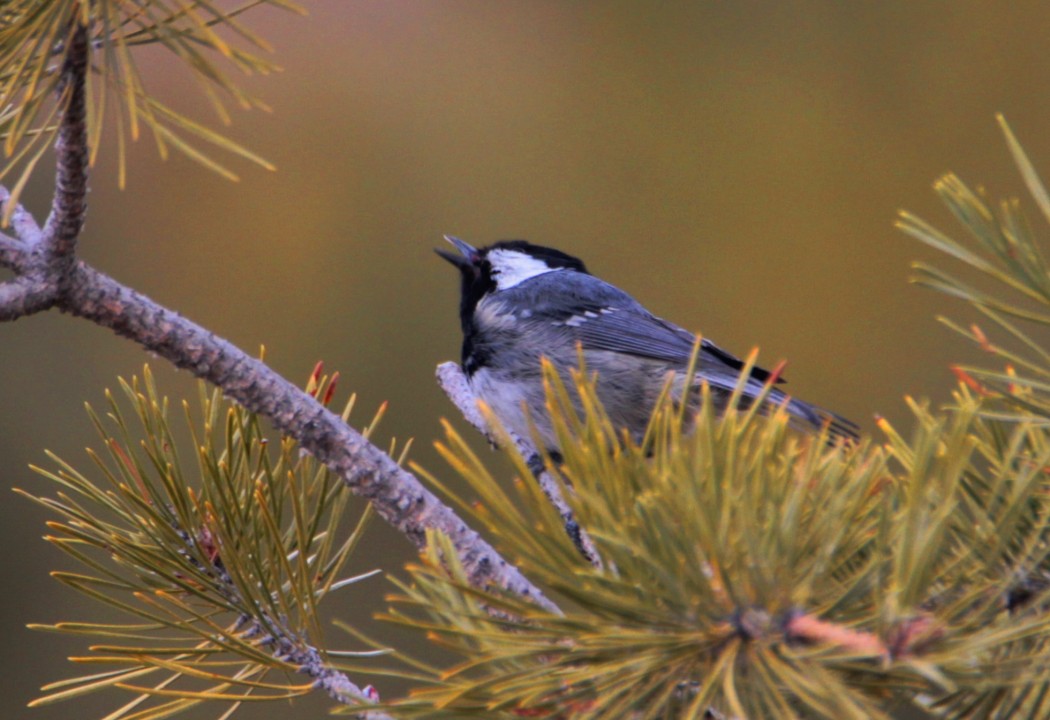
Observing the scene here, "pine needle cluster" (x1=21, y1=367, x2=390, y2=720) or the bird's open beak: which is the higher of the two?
the bird's open beak

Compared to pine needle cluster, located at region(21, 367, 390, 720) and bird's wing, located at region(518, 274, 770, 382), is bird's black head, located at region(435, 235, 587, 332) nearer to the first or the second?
bird's wing, located at region(518, 274, 770, 382)

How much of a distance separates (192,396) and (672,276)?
1492 millimetres

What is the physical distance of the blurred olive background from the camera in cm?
303

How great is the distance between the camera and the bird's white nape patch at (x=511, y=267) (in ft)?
7.22

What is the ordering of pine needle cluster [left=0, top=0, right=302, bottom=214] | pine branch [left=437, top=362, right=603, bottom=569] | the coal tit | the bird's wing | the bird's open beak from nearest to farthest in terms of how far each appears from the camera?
pine needle cluster [left=0, top=0, right=302, bottom=214]
pine branch [left=437, top=362, right=603, bottom=569]
the coal tit
the bird's wing
the bird's open beak

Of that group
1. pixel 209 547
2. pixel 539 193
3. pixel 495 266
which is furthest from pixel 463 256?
pixel 209 547

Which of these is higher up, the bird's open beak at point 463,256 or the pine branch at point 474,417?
the bird's open beak at point 463,256

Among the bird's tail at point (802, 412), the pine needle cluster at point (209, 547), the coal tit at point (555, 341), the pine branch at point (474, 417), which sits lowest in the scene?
the pine needle cluster at point (209, 547)

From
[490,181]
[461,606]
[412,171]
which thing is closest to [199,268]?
[412,171]

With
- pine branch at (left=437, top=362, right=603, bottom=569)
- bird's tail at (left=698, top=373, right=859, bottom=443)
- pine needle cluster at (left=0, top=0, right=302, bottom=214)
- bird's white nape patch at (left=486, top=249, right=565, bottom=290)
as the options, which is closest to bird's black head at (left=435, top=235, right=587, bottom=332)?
bird's white nape patch at (left=486, top=249, right=565, bottom=290)

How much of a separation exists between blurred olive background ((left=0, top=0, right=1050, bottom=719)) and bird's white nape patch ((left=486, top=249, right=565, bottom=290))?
873mm

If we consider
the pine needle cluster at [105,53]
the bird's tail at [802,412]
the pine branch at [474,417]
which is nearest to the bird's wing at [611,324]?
the bird's tail at [802,412]

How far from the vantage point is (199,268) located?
124 inches

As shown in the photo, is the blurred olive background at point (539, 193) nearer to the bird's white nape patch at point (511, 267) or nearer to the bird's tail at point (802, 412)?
the bird's white nape patch at point (511, 267)
